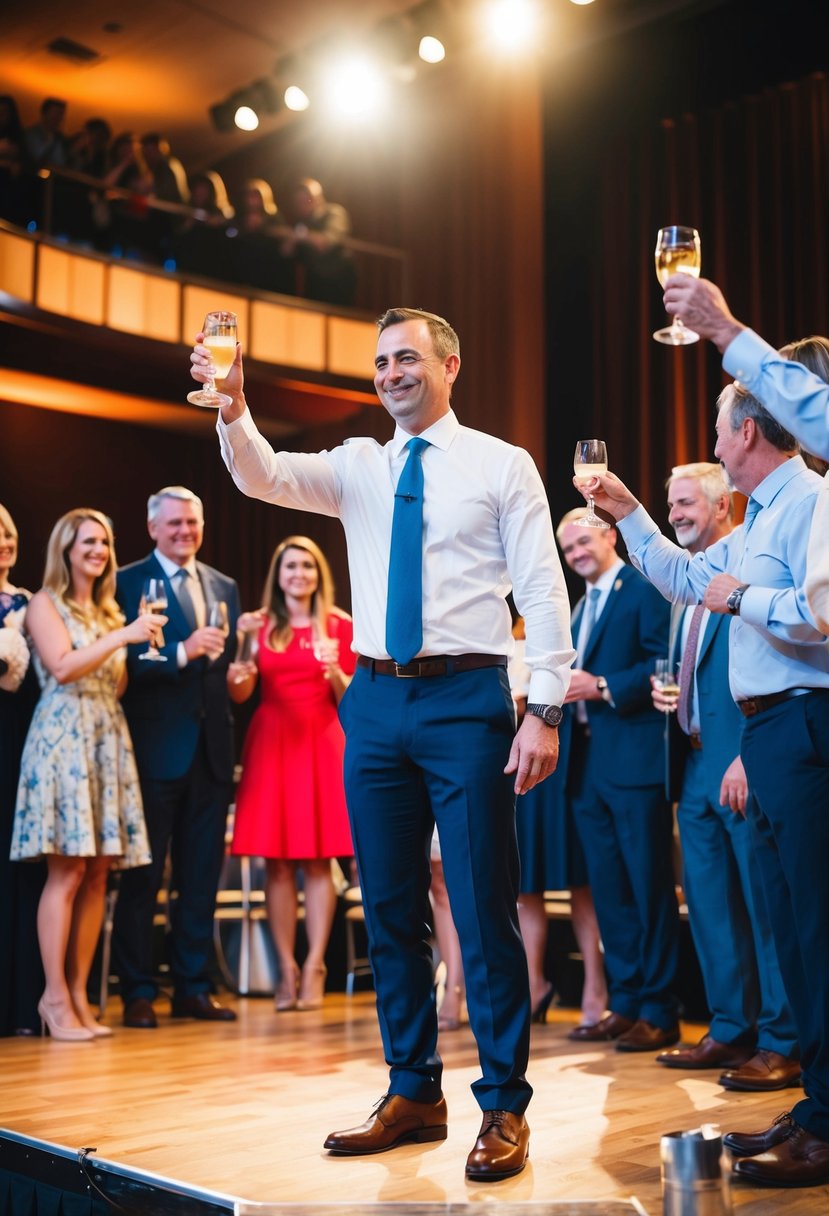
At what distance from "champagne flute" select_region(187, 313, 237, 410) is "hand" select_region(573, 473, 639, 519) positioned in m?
0.77

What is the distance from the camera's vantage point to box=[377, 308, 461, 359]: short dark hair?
8.56 ft

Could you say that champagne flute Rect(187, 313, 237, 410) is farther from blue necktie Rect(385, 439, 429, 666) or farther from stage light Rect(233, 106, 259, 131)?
stage light Rect(233, 106, 259, 131)

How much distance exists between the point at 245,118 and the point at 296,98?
0.77 m

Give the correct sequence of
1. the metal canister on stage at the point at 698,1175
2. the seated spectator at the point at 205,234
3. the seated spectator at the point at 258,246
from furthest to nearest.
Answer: the seated spectator at the point at 258,246, the seated spectator at the point at 205,234, the metal canister on stage at the point at 698,1175

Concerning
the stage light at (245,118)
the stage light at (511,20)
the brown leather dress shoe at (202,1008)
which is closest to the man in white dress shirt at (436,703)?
the brown leather dress shoe at (202,1008)

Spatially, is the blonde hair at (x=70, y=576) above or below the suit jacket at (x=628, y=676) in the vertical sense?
above

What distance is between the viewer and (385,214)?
34.6ft

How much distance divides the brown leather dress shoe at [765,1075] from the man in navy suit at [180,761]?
6.50 ft

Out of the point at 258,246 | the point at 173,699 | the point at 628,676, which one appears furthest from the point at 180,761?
the point at 258,246

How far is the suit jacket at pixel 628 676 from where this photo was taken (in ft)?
13.1

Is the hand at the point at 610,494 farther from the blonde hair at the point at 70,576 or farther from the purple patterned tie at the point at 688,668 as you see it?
the blonde hair at the point at 70,576

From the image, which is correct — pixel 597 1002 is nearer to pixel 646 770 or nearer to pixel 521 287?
pixel 646 770

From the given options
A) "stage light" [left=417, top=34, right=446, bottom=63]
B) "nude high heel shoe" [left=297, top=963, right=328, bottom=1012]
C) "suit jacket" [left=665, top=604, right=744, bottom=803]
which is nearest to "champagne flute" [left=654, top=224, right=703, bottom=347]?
"suit jacket" [left=665, top=604, right=744, bottom=803]

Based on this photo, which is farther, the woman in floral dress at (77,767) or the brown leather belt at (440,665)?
the woman in floral dress at (77,767)
